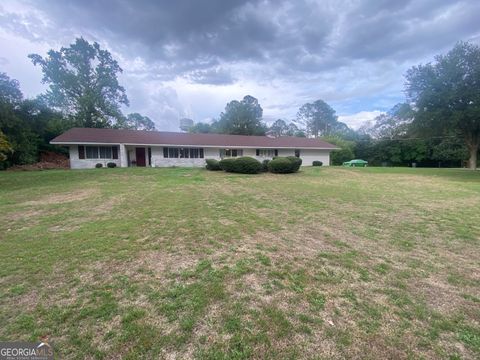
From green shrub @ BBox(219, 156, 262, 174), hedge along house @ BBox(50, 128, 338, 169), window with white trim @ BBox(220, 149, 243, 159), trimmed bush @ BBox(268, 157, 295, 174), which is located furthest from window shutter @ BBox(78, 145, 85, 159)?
trimmed bush @ BBox(268, 157, 295, 174)

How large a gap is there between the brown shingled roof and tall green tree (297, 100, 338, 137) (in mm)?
42902

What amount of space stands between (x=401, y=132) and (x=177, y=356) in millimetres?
60463

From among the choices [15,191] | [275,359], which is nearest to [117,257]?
[275,359]

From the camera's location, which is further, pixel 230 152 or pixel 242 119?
pixel 242 119

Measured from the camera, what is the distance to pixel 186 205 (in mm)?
8375

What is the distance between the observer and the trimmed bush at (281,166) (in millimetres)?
19781

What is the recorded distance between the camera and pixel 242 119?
54.1 metres

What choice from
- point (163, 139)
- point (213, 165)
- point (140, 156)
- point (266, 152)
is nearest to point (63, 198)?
point (213, 165)

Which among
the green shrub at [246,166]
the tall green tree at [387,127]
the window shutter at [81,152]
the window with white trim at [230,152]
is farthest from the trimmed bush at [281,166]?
the tall green tree at [387,127]

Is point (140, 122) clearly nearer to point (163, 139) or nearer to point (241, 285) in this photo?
point (163, 139)

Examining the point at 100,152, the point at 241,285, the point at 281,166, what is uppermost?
the point at 100,152

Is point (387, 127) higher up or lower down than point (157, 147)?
higher up

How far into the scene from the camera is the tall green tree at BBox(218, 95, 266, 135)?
53750mm

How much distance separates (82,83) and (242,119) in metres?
29.6
